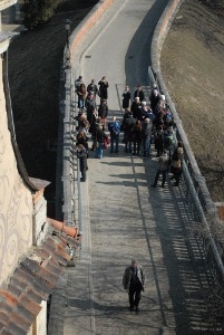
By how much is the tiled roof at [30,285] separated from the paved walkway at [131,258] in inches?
135

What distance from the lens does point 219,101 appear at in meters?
35.3

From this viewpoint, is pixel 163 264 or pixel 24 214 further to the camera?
pixel 163 264

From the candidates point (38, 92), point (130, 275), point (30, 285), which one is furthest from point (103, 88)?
point (30, 285)

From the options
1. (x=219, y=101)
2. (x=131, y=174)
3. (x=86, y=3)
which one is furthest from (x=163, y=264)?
(x=86, y=3)

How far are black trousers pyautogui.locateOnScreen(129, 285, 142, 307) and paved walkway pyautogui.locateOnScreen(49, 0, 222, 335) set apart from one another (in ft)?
0.73

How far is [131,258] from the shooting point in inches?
650

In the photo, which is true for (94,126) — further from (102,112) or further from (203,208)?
(203,208)

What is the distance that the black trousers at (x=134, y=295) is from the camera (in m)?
14.1

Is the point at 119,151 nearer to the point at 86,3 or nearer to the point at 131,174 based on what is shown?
the point at 131,174

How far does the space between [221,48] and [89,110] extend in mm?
23609

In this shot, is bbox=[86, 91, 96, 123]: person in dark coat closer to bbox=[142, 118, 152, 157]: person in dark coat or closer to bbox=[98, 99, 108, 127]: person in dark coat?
bbox=[98, 99, 108, 127]: person in dark coat

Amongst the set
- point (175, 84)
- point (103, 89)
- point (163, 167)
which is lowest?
point (175, 84)

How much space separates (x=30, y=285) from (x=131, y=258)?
8.11 meters

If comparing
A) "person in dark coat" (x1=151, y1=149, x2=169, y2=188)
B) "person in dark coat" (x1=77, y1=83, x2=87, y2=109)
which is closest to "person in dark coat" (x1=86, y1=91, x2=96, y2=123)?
Result: "person in dark coat" (x1=77, y1=83, x2=87, y2=109)
